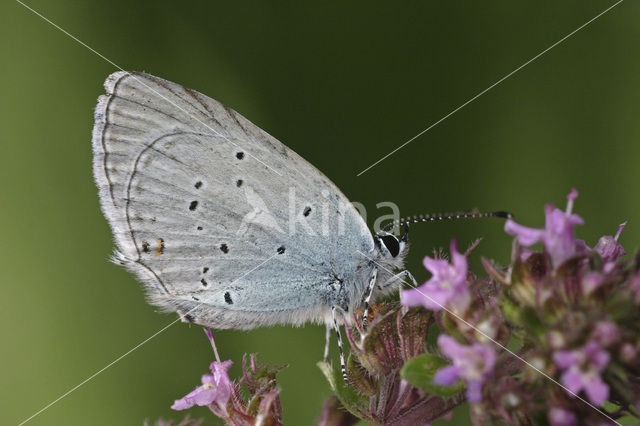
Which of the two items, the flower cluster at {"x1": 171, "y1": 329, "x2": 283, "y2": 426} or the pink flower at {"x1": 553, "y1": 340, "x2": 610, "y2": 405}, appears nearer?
the pink flower at {"x1": 553, "y1": 340, "x2": 610, "y2": 405}

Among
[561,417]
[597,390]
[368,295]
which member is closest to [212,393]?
[368,295]

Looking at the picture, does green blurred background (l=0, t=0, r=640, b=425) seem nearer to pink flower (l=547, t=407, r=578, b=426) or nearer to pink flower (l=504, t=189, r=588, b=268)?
pink flower (l=504, t=189, r=588, b=268)

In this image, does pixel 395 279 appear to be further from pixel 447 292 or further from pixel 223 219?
pixel 447 292

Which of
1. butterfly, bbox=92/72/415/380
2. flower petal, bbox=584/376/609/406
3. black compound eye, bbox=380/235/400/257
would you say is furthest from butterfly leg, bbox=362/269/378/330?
flower petal, bbox=584/376/609/406

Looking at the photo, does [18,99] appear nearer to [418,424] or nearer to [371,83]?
[371,83]

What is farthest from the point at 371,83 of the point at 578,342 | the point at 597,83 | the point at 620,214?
the point at 578,342

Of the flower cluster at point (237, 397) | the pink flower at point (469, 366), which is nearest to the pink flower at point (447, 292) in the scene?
the pink flower at point (469, 366)
